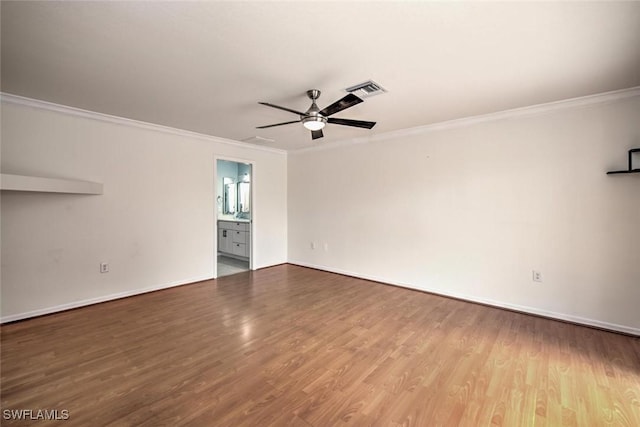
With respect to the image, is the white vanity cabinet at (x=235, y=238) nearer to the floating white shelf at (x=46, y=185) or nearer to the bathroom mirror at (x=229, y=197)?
the bathroom mirror at (x=229, y=197)

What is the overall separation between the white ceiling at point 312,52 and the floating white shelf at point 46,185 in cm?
90

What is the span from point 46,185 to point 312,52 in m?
3.05

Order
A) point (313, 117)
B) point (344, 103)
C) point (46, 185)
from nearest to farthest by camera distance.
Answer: point (344, 103)
point (313, 117)
point (46, 185)

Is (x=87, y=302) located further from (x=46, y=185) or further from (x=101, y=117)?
(x=101, y=117)

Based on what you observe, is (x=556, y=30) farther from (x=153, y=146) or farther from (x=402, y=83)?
(x=153, y=146)

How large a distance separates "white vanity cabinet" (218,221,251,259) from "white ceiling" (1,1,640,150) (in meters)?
3.15

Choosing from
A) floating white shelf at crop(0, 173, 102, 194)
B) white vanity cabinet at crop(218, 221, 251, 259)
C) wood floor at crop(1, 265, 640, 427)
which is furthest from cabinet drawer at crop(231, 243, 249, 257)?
floating white shelf at crop(0, 173, 102, 194)

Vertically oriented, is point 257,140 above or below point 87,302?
above

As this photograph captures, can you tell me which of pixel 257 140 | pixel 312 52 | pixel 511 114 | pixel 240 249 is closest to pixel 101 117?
pixel 257 140

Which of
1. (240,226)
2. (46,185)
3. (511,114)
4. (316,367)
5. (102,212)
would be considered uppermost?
(511,114)

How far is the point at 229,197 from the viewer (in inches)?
294

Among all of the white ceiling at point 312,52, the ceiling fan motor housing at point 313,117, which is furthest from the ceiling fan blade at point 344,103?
the white ceiling at point 312,52

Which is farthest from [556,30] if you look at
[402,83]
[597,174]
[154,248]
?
[154,248]

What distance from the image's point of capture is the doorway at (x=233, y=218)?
5.67 metres
